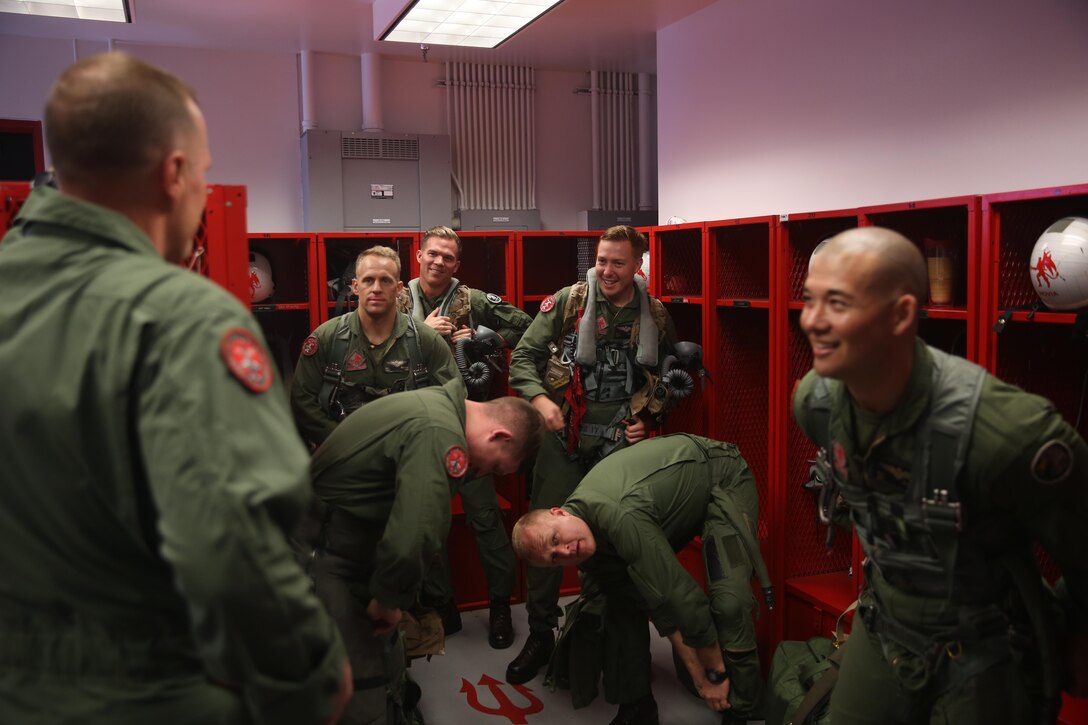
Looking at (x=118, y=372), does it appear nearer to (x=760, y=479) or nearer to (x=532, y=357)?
(x=532, y=357)

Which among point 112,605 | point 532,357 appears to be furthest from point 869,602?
point 532,357

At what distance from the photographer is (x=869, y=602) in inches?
85.0

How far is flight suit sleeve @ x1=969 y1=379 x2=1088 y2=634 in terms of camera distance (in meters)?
1.81

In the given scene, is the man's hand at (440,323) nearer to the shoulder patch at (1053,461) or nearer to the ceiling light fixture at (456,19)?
the ceiling light fixture at (456,19)

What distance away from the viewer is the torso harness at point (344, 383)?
4.14m

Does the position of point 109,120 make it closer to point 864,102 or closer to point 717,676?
point 717,676

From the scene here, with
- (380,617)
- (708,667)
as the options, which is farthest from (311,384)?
(708,667)

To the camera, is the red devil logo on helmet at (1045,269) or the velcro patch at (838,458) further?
the red devil logo on helmet at (1045,269)

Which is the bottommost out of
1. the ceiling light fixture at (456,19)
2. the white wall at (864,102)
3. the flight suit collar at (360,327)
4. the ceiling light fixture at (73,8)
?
the flight suit collar at (360,327)

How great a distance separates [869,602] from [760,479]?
2.36m

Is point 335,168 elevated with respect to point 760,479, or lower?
elevated

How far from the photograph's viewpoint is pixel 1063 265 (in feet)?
8.43

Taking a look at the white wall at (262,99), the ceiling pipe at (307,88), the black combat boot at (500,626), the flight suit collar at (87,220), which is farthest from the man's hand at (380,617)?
the ceiling pipe at (307,88)

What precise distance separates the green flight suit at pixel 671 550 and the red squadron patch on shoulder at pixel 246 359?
216 cm
